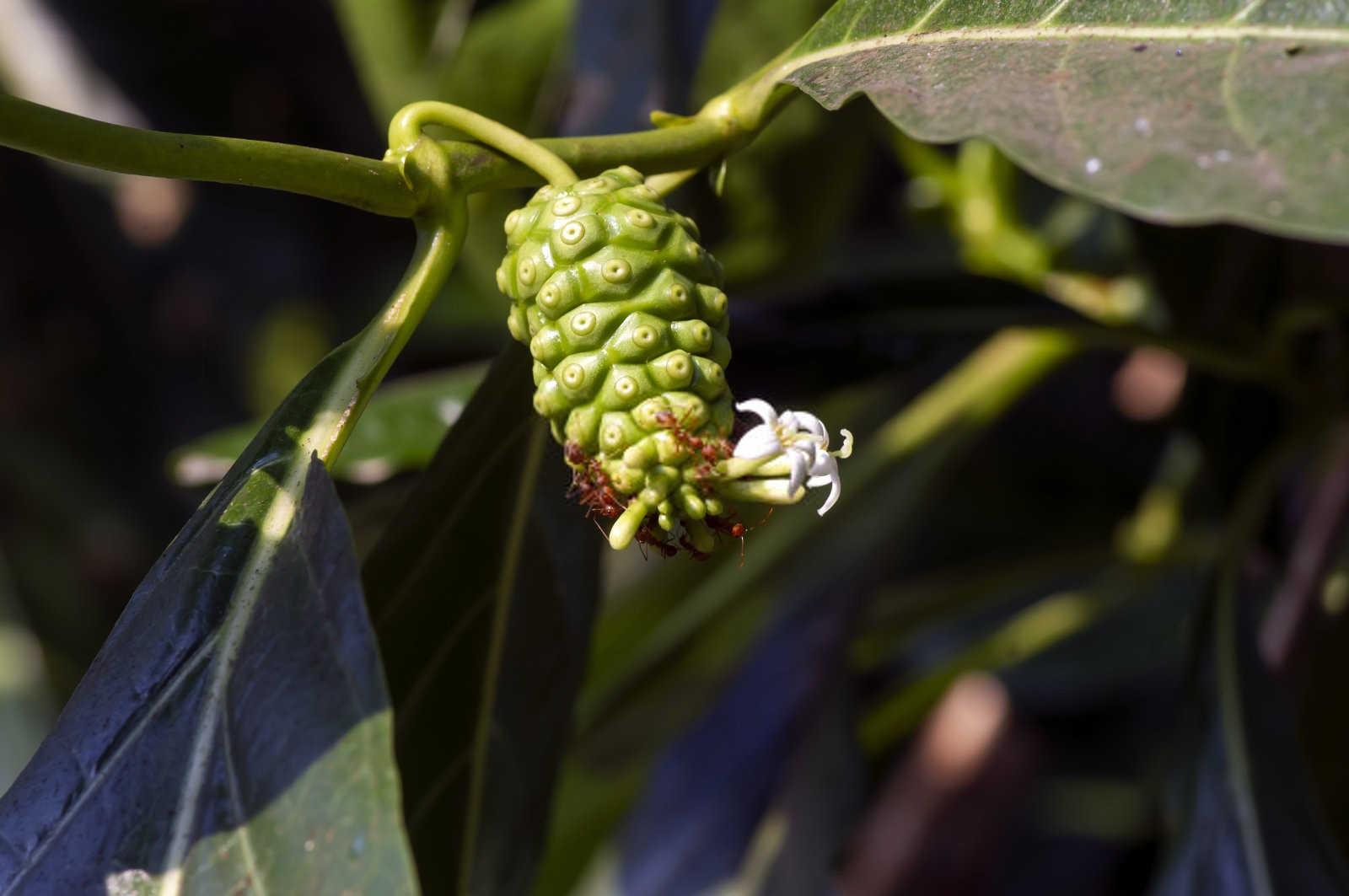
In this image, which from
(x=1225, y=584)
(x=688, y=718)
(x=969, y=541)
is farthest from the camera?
(x=969, y=541)

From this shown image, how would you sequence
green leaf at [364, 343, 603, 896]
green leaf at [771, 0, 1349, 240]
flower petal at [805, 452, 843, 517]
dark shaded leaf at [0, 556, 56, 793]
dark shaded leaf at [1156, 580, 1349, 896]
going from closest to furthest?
green leaf at [771, 0, 1349, 240] → flower petal at [805, 452, 843, 517] → green leaf at [364, 343, 603, 896] → dark shaded leaf at [1156, 580, 1349, 896] → dark shaded leaf at [0, 556, 56, 793]

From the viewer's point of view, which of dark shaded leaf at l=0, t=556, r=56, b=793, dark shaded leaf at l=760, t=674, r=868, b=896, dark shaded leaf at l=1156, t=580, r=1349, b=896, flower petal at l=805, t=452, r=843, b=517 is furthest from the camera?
dark shaded leaf at l=0, t=556, r=56, b=793

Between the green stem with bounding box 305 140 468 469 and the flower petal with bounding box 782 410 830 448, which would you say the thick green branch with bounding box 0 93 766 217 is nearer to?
the green stem with bounding box 305 140 468 469

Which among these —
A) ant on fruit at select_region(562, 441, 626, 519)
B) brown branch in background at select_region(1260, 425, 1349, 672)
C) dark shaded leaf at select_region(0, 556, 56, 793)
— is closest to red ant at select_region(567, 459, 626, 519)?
ant on fruit at select_region(562, 441, 626, 519)

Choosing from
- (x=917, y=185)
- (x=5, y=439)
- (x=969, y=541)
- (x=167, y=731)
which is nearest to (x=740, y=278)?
(x=917, y=185)

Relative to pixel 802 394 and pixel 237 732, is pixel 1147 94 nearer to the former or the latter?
pixel 237 732

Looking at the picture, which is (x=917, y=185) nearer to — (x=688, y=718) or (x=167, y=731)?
(x=688, y=718)

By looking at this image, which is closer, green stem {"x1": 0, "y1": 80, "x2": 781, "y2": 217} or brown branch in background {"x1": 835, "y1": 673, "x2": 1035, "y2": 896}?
green stem {"x1": 0, "y1": 80, "x2": 781, "y2": 217}

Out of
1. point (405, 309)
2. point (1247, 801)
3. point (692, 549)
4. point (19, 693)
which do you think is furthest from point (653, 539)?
point (19, 693)
